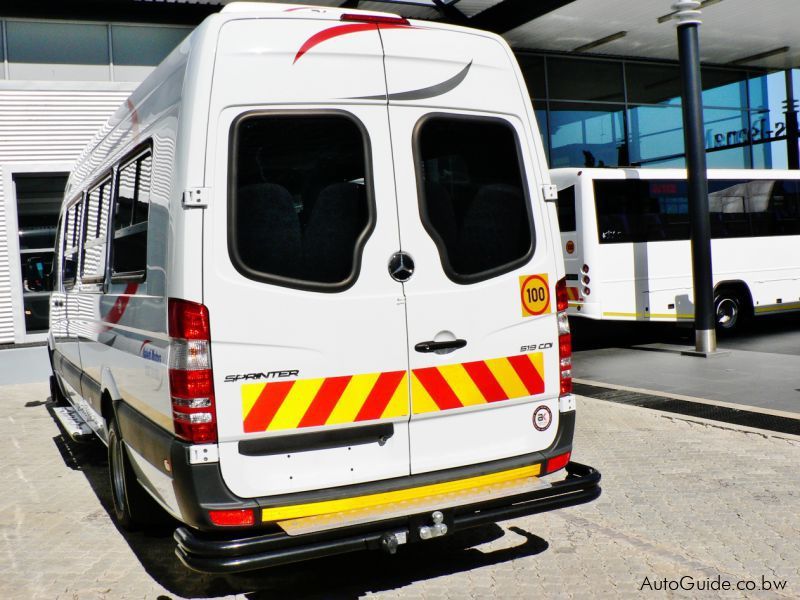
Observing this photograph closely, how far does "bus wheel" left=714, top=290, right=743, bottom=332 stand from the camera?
1423 centimetres

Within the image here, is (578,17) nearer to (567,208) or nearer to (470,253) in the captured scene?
(567,208)

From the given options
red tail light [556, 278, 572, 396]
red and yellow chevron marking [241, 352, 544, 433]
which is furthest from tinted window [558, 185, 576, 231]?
red and yellow chevron marking [241, 352, 544, 433]

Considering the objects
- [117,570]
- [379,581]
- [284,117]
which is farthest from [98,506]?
[284,117]

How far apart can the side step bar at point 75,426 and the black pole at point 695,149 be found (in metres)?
7.87

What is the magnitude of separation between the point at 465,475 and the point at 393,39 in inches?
81.5

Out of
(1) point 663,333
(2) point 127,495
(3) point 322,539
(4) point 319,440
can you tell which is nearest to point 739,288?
(1) point 663,333

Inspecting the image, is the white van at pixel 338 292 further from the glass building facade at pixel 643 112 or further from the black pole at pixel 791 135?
the black pole at pixel 791 135

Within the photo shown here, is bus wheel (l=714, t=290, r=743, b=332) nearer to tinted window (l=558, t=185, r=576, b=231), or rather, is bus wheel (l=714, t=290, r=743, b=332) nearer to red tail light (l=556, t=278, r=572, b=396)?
tinted window (l=558, t=185, r=576, b=231)

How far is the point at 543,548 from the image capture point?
4.52 m

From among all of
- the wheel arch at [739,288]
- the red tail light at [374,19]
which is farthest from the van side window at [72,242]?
the wheel arch at [739,288]

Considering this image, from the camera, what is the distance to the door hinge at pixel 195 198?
347 centimetres

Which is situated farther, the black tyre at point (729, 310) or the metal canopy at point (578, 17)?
the metal canopy at point (578, 17)

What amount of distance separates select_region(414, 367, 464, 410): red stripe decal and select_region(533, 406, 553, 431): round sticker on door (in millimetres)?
489

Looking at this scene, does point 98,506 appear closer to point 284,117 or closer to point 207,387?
point 207,387
